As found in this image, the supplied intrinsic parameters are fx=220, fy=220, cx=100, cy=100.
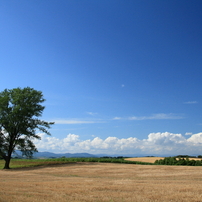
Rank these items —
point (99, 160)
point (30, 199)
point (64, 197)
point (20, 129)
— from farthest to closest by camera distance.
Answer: point (99, 160)
point (20, 129)
point (64, 197)
point (30, 199)

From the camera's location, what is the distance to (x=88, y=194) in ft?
45.6

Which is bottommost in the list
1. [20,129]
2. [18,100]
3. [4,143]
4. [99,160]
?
[99,160]

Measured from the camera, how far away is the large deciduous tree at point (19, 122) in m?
39.5

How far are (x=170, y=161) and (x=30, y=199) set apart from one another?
36.7 metres

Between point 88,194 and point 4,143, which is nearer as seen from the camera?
point 88,194

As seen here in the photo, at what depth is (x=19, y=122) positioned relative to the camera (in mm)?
40062

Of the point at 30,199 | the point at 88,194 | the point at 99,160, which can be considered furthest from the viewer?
the point at 99,160

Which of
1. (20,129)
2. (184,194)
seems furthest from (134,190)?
(20,129)

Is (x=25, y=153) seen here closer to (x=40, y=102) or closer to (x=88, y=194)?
(x=40, y=102)

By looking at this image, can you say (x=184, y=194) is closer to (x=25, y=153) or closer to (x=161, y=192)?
(x=161, y=192)

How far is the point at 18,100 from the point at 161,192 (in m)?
33.0

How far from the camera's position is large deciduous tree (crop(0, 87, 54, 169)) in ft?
129

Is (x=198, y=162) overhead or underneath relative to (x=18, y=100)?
underneath

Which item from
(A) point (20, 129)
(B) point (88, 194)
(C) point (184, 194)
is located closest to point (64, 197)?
(B) point (88, 194)
